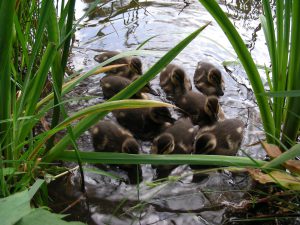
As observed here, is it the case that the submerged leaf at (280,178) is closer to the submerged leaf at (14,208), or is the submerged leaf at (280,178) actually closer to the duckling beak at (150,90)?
the submerged leaf at (14,208)

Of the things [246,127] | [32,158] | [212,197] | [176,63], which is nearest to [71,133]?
[32,158]

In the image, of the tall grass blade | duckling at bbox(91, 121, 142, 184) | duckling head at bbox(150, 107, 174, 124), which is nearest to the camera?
the tall grass blade

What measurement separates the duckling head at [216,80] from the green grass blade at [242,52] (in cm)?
104

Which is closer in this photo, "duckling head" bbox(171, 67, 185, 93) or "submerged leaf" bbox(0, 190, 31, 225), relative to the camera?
"submerged leaf" bbox(0, 190, 31, 225)

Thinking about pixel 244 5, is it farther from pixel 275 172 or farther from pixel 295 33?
pixel 275 172

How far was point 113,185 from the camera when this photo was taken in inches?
81.7

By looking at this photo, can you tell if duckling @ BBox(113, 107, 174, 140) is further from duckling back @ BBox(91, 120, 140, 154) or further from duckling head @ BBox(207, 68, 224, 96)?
duckling head @ BBox(207, 68, 224, 96)

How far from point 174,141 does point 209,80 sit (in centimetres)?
77

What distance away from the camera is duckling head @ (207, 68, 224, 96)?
3000mm

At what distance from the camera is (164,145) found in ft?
7.53

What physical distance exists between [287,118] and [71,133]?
94 centimetres

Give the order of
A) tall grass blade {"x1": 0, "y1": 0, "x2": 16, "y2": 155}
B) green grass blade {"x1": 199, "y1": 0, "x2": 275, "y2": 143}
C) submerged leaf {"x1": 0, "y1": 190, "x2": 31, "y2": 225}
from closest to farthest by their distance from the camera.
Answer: submerged leaf {"x1": 0, "y1": 190, "x2": 31, "y2": 225} → tall grass blade {"x1": 0, "y1": 0, "x2": 16, "y2": 155} → green grass blade {"x1": 199, "y1": 0, "x2": 275, "y2": 143}

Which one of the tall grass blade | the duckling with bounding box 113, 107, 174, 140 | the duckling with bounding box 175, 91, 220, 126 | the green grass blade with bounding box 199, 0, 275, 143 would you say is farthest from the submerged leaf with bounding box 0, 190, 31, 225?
the duckling with bounding box 175, 91, 220, 126

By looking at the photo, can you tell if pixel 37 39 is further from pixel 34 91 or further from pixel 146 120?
pixel 146 120
